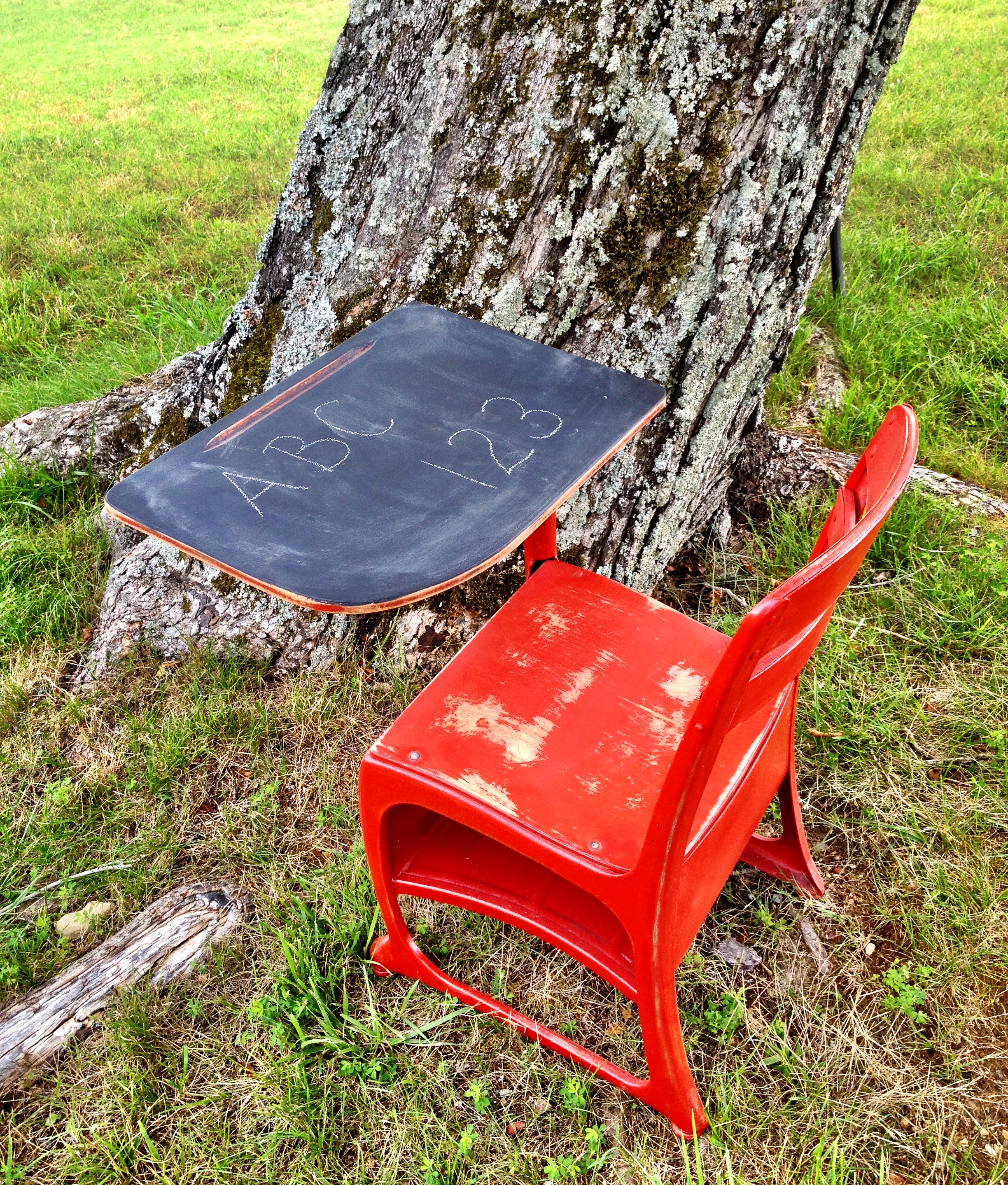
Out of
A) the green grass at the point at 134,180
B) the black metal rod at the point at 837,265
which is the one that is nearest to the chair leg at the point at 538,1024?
the green grass at the point at 134,180

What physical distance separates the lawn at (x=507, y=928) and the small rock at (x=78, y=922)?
0.03 metres

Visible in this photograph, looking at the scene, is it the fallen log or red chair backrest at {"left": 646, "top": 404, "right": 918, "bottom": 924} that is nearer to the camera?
red chair backrest at {"left": 646, "top": 404, "right": 918, "bottom": 924}

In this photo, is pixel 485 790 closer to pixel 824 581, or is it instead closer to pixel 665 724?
pixel 665 724

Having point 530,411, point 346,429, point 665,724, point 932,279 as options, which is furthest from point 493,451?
point 932,279

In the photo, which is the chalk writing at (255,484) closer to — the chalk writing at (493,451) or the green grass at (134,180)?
the chalk writing at (493,451)

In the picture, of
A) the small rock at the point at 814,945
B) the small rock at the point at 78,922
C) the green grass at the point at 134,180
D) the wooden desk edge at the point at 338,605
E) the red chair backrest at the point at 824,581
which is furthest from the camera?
the green grass at the point at 134,180

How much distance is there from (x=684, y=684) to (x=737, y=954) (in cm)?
66

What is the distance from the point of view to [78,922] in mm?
1868

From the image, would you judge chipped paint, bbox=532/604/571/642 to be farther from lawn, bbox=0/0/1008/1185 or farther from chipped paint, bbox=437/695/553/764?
lawn, bbox=0/0/1008/1185

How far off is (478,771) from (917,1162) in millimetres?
1046

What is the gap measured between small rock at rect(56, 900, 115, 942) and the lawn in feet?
0.10

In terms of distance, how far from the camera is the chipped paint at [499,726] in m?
1.41

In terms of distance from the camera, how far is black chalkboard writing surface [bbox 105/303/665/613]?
1.10m

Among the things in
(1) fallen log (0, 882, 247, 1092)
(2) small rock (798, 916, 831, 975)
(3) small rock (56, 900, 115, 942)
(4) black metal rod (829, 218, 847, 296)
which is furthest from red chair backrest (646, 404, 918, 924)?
(4) black metal rod (829, 218, 847, 296)
